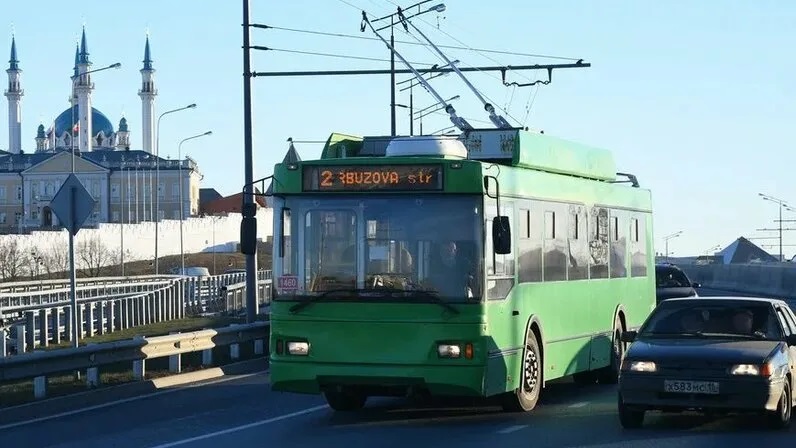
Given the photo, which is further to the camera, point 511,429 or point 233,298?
point 233,298

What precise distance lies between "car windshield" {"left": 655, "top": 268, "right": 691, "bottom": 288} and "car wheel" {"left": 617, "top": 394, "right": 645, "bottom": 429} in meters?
19.4

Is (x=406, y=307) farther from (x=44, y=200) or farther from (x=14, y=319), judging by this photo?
(x=44, y=200)

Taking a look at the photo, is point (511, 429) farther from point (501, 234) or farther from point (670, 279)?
point (670, 279)

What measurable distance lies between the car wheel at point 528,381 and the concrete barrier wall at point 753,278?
4421cm

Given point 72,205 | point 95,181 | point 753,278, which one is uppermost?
point 95,181

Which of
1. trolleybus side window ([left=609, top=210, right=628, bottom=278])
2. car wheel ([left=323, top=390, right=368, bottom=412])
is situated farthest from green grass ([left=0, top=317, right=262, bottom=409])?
trolleybus side window ([left=609, top=210, right=628, bottom=278])

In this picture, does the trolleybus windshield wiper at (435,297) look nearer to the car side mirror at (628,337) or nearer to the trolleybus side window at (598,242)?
the car side mirror at (628,337)

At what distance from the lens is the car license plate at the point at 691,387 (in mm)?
13984

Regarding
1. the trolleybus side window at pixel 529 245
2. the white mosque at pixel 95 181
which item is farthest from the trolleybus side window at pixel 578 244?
the white mosque at pixel 95 181

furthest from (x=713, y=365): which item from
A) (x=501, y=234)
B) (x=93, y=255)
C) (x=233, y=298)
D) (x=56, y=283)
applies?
(x=93, y=255)

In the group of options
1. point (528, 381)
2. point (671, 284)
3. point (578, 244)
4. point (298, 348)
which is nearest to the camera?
point (298, 348)

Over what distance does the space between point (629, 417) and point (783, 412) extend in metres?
1.49

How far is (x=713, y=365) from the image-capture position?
14.1 meters

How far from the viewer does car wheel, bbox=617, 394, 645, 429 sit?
14.6 m
